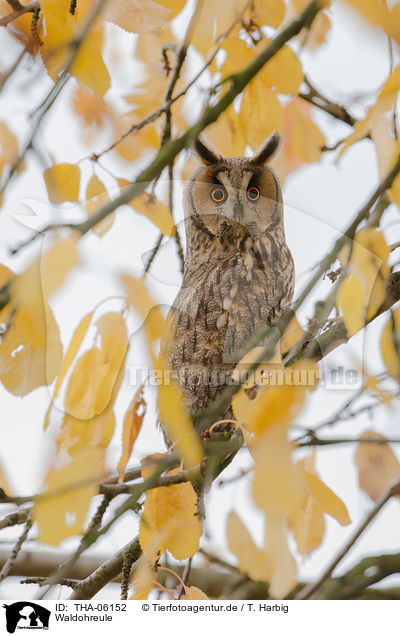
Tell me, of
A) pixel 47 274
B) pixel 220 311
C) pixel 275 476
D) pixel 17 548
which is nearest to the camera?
pixel 275 476

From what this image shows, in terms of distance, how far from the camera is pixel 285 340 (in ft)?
2.02

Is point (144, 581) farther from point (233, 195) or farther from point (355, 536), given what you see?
point (233, 195)

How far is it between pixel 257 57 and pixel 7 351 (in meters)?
0.42

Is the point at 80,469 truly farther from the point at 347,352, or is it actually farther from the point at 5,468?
the point at 347,352

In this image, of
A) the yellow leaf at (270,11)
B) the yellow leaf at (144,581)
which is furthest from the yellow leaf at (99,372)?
the yellow leaf at (270,11)

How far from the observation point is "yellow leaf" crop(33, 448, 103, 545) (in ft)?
1.52

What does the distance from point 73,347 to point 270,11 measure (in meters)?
0.46

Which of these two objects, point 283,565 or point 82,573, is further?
point 82,573

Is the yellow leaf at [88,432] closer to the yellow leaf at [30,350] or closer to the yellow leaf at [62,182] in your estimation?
the yellow leaf at [30,350]

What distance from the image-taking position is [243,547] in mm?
559

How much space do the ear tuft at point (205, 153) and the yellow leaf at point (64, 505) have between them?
504 millimetres

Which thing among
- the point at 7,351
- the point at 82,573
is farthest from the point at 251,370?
the point at 82,573

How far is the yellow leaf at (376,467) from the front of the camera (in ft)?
2.10
